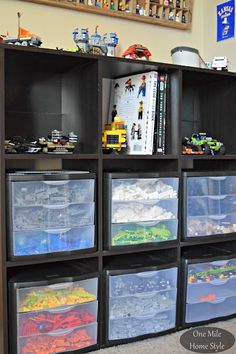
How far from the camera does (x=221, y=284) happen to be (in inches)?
78.7

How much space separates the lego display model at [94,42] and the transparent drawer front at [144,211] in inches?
25.7

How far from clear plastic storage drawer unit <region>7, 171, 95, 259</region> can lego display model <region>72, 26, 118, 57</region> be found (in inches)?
21.1

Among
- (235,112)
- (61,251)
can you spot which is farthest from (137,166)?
(61,251)

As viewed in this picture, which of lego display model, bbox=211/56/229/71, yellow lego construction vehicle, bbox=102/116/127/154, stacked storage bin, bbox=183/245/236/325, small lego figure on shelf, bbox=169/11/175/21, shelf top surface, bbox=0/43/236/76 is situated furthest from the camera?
small lego figure on shelf, bbox=169/11/175/21

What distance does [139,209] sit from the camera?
1.80m

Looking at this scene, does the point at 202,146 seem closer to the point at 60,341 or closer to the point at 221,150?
the point at 221,150

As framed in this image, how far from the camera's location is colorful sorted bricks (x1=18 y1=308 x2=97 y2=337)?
1586mm

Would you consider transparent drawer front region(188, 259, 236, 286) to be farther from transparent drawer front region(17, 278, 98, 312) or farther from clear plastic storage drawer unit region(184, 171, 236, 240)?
transparent drawer front region(17, 278, 98, 312)

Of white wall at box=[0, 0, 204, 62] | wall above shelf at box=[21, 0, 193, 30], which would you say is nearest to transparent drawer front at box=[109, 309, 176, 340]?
white wall at box=[0, 0, 204, 62]

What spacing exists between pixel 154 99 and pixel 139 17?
0.53 meters

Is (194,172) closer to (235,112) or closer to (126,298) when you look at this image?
(235,112)

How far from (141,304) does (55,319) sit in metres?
0.38

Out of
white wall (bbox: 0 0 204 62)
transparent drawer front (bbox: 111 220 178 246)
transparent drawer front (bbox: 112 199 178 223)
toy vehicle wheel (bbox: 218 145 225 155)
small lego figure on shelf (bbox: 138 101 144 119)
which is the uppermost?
white wall (bbox: 0 0 204 62)

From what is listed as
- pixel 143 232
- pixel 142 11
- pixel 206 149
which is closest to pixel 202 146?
pixel 206 149
